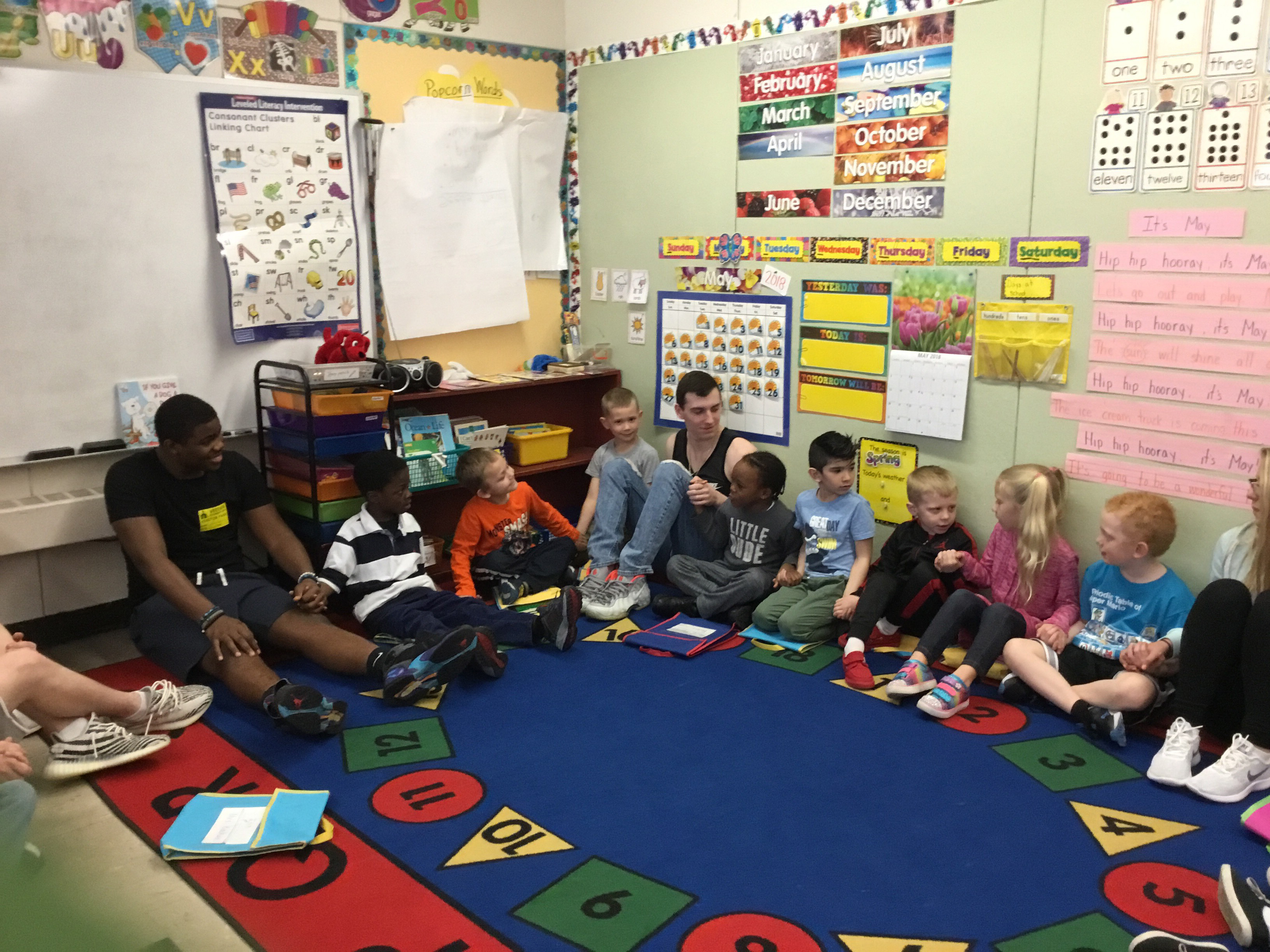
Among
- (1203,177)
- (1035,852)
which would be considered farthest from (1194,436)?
(1035,852)

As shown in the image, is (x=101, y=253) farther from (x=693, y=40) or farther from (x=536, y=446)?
(x=693, y=40)

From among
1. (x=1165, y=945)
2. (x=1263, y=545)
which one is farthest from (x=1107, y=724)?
(x=1165, y=945)

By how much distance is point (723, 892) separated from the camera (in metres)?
2.11

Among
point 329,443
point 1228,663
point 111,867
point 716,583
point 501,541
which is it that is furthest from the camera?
point 501,541

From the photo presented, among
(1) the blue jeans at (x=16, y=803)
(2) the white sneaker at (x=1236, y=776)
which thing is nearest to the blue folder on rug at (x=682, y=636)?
(2) the white sneaker at (x=1236, y=776)

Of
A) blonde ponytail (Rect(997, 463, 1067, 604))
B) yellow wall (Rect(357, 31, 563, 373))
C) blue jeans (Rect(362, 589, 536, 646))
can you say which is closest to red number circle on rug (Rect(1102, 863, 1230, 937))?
blonde ponytail (Rect(997, 463, 1067, 604))

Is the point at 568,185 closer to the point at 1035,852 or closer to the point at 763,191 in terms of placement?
the point at 763,191

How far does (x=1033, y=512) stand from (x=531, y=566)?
174 cm

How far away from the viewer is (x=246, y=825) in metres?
2.32

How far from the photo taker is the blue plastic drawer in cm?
353

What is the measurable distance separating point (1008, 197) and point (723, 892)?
2314mm

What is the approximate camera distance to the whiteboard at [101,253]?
125 inches

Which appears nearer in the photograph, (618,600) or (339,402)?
(339,402)

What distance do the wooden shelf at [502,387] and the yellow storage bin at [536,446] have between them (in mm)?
205
